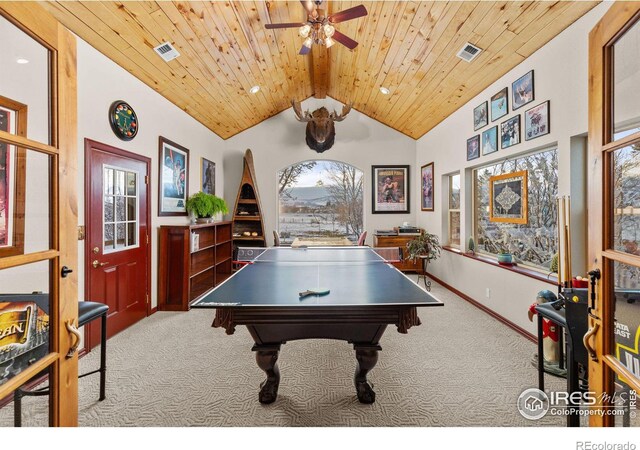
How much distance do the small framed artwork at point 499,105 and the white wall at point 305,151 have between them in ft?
9.04

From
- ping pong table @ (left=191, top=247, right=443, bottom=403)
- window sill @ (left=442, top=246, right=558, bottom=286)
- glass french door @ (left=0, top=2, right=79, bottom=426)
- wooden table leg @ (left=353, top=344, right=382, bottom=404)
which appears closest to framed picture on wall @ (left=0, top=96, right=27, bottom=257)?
glass french door @ (left=0, top=2, right=79, bottom=426)

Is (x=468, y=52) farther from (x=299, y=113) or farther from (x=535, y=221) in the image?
(x=299, y=113)

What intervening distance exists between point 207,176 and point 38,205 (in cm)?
453

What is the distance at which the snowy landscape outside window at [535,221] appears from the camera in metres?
2.99

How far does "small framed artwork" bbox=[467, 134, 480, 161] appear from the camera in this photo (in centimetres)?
404

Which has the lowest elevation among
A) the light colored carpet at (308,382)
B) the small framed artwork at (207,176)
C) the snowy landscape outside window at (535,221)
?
the light colored carpet at (308,382)

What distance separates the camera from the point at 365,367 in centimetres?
200

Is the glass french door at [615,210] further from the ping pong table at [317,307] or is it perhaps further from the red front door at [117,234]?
the red front door at [117,234]

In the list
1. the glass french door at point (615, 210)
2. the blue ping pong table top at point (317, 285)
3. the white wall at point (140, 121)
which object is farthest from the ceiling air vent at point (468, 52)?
the white wall at point (140, 121)

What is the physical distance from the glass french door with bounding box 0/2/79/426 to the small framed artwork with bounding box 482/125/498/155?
3.95m

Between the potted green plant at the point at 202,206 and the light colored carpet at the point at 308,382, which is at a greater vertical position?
the potted green plant at the point at 202,206

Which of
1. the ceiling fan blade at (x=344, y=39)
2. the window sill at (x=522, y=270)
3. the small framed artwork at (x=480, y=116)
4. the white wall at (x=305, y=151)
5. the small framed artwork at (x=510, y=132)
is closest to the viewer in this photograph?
the window sill at (x=522, y=270)

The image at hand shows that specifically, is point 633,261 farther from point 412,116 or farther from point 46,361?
point 412,116

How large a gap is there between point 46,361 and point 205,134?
4896 mm
